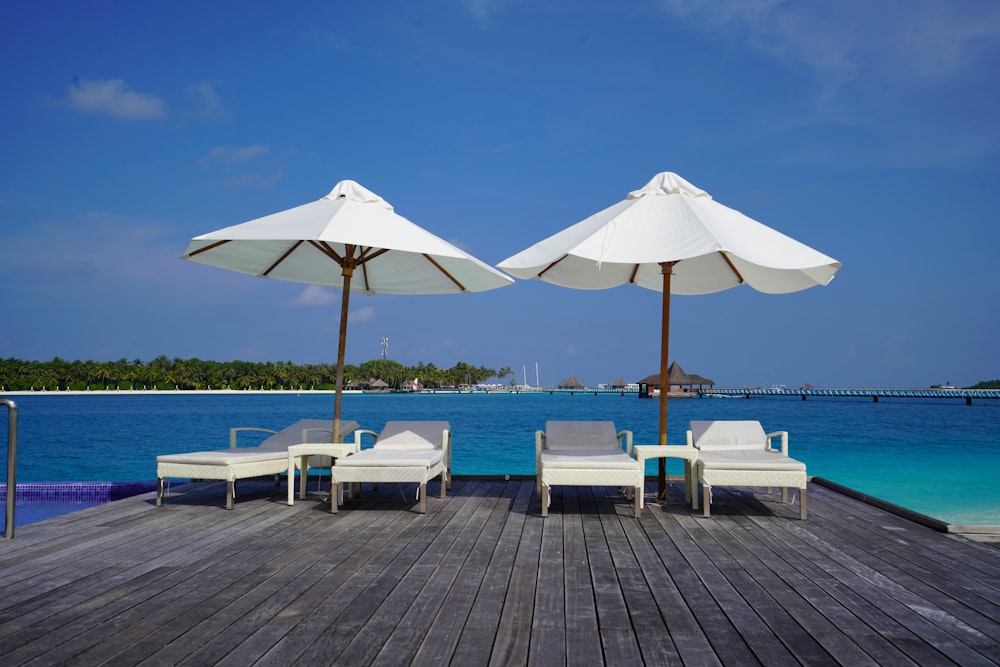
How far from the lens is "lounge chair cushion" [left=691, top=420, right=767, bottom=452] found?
5.80 m

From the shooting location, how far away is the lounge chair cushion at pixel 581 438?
5977 mm

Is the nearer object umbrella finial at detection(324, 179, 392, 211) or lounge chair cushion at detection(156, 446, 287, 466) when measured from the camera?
lounge chair cushion at detection(156, 446, 287, 466)

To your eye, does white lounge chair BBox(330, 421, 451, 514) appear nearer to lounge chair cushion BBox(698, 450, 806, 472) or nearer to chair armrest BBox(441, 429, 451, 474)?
chair armrest BBox(441, 429, 451, 474)

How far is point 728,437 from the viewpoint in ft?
19.1

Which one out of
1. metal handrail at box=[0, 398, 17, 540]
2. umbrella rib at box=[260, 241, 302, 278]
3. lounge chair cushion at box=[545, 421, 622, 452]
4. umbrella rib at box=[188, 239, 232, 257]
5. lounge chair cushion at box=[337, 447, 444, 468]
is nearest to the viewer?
metal handrail at box=[0, 398, 17, 540]

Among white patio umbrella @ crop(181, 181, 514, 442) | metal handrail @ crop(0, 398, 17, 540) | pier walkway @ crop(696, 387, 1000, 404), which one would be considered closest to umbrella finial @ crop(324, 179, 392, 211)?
white patio umbrella @ crop(181, 181, 514, 442)

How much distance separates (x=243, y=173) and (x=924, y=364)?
37.3m

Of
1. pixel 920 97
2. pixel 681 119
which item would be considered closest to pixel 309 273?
pixel 681 119

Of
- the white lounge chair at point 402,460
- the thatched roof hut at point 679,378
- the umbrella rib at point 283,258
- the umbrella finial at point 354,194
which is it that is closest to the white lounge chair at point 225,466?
the white lounge chair at point 402,460

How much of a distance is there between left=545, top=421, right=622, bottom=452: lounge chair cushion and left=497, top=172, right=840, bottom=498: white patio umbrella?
49 centimetres

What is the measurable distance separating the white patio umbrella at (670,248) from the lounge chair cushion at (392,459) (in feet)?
5.32

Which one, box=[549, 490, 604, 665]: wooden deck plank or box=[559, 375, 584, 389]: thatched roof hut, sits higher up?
box=[559, 375, 584, 389]: thatched roof hut

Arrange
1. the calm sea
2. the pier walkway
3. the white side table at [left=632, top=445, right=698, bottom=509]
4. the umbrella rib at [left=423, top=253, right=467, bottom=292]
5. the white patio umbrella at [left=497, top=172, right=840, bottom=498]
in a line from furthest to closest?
the pier walkway → the calm sea → the umbrella rib at [left=423, top=253, right=467, bottom=292] → the white side table at [left=632, top=445, right=698, bottom=509] → the white patio umbrella at [left=497, top=172, right=840, bottom=498]

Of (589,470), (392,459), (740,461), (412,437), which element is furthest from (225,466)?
(740,461)
